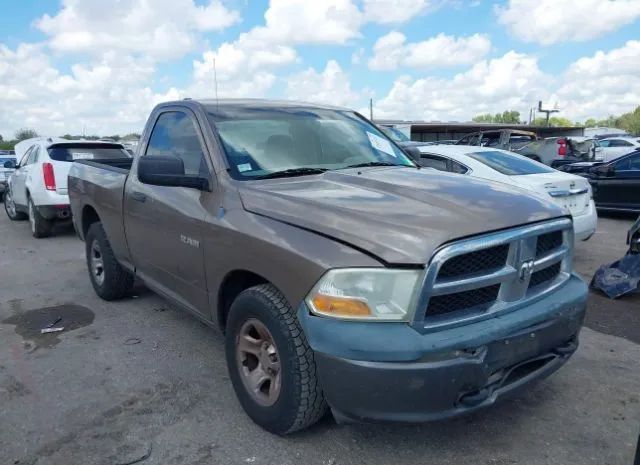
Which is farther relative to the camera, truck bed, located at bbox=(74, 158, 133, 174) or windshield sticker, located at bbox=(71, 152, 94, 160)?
windshield sticker, located at bbox=(71, 152, 94, 160)

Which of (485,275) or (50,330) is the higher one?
(485,275)

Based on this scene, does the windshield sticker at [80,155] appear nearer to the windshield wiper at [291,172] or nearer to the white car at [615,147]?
the windshield wiper at [291,172]

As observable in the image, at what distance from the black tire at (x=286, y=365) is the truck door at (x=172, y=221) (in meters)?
0.68

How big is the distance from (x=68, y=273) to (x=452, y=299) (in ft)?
18.7

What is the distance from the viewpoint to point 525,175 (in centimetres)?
712

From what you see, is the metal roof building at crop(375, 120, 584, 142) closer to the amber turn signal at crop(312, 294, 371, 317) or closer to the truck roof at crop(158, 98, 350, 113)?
the truck roof at crop(158, 98, 350, 113)

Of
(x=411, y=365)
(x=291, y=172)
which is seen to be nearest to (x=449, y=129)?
(x=291, y=172)

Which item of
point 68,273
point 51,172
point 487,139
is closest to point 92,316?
point 68,273

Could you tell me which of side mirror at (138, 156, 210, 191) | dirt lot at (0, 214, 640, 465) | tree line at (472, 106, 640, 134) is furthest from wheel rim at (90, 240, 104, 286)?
tree line at (472, 106, 640, 134)

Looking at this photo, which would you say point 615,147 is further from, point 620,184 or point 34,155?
point 34,155

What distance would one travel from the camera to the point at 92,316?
5.09 m

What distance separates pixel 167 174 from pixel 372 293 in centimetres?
161

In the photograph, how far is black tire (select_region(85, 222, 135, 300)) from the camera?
5.20m

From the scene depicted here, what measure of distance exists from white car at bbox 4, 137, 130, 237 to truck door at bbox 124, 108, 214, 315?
15.8ft
